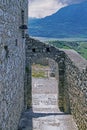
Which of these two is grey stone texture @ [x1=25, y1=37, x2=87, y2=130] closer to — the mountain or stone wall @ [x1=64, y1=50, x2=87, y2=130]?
stone wall @ [x1=64, y1=50, x2=87, y2=130]

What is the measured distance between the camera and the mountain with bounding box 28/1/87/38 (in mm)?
136637

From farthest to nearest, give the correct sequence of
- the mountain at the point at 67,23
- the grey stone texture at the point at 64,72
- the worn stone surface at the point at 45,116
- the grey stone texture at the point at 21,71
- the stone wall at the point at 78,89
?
the mountain at the point at 67,23 < the worn stone surface at the point at 45,116 < the grey stone texture at the point at 64,72 < the stone wall at the point at 78,89 < the grey stone texture at the point at 21,71

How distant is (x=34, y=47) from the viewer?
1539 centimetres

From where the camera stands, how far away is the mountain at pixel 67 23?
448 ft

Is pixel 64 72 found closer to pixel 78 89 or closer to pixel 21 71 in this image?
pixel 21 71

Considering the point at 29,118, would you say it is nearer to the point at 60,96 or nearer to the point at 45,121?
the point at 45,121

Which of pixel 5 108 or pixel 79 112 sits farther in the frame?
pixel 79 112

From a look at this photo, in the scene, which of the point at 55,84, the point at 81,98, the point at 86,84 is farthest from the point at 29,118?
the point at 55,84

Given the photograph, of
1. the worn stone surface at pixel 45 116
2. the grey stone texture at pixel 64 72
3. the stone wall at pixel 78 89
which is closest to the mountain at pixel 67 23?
the worn stone surface at pixel 45 116

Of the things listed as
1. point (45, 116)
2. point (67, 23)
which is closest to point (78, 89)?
point (45, 116)

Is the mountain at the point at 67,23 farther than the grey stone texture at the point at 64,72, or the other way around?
the mountain at the point at 67,23

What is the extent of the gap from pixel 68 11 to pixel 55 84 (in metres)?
169

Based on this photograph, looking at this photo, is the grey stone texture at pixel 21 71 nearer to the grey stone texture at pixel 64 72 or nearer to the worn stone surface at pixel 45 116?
the grey stone texture at pixel 64 72

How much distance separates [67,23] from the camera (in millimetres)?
159375
